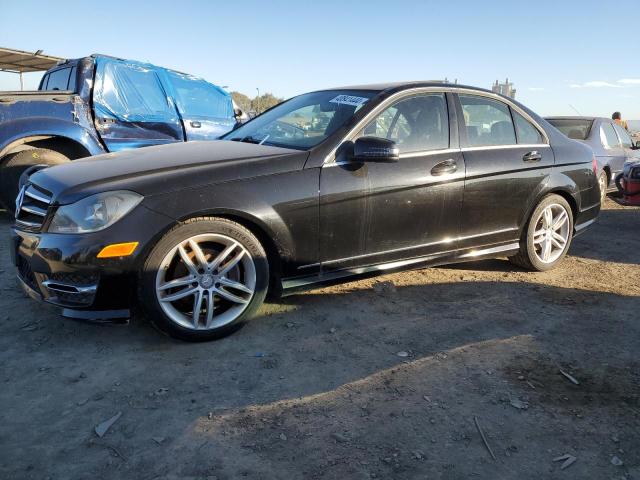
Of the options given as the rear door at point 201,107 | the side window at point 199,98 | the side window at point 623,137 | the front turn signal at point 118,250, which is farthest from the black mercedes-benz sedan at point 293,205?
the side window at point 623,137

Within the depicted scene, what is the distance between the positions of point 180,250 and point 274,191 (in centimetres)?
69

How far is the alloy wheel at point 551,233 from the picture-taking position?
14.6 feet

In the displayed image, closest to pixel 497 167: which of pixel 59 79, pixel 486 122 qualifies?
pixel 486 122

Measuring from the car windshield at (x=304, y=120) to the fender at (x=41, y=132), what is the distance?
2.59 metres

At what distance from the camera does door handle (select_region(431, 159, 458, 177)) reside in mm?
3691

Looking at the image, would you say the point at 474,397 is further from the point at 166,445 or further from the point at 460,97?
the point at 460,97

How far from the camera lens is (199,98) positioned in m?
7.49

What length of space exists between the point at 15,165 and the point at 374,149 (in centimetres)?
450

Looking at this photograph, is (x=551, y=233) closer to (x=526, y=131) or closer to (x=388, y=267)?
(x=526, y=131)

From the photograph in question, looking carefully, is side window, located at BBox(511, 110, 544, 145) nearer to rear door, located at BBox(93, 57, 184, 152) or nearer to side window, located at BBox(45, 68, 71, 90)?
rear door, located at BBox(93, 57, 184, 152)

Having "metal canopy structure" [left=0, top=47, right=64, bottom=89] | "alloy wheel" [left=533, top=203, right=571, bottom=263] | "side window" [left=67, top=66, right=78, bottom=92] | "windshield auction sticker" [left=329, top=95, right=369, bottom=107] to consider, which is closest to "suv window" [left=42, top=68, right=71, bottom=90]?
"side window" [left=67, top=66, right=78, bottom=92]

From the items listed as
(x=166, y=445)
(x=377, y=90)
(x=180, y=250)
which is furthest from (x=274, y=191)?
(x=166, y=445)

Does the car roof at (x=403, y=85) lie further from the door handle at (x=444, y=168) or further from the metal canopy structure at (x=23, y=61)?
the metal canopy structure at (x=23, y=61)

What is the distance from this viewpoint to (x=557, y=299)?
3.90m
